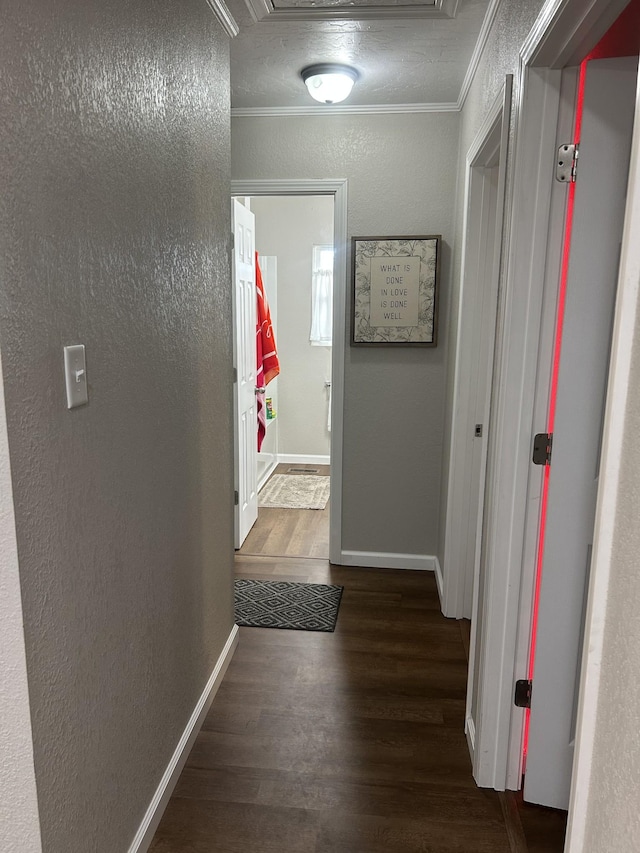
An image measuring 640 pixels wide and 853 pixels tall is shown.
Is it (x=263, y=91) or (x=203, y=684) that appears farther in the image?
(x=263, y=91)

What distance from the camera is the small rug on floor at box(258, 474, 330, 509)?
183 inches

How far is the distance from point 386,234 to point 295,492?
7.80 feet

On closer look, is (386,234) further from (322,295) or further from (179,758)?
(179,758)

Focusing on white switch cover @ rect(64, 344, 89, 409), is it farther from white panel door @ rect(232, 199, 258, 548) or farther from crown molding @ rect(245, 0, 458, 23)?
white panel door @ rect(232, 199, 258, 548)

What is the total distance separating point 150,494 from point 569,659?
1216mm

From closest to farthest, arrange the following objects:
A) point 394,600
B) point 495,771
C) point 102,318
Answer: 1. point 102,318
2. point 495,771
3. point 394,600

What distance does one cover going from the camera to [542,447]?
1.67m

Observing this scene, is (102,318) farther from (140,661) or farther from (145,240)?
(140,661)

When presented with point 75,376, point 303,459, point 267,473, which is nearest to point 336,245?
point 75,376

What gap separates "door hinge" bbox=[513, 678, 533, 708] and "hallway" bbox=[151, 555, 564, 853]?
1.03 ft

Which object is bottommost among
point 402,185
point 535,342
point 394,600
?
point 394,600

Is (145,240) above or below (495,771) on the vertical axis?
above

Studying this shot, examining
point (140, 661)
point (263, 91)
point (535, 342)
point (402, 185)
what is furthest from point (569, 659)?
point (263, 91)

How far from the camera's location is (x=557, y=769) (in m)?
1.77
